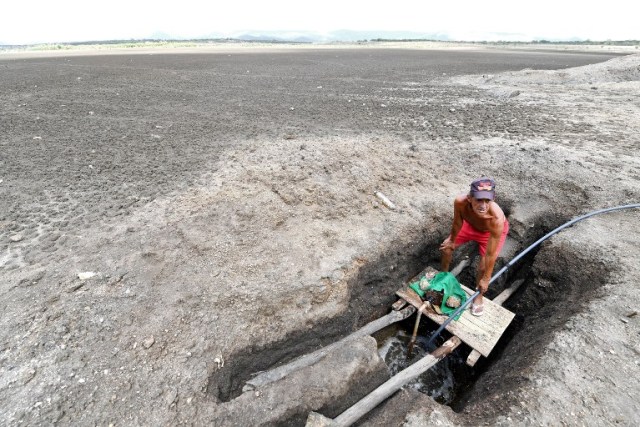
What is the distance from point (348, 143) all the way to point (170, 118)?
225 inches

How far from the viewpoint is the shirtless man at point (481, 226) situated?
152 inches

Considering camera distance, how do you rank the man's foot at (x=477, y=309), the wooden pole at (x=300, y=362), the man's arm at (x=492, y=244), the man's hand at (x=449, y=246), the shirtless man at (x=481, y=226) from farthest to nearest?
the man's hand at (x=449, y=246) < the man's foot at (x=477, y=309) < the man's arm at (x=492, y=244) < the shirtless man at (x=481, y=226) < the wooden pole at (x=300, y=362)

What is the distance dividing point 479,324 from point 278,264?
2736 mm

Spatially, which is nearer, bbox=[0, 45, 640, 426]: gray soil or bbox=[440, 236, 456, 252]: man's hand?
bbox=[0, 45, 640, 426]: gray soil

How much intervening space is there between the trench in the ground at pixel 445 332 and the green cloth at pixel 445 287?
50 centimetres

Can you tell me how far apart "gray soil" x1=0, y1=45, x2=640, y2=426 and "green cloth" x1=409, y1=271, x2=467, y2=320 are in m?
0.50

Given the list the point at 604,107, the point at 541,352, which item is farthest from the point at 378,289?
the point at 604,107

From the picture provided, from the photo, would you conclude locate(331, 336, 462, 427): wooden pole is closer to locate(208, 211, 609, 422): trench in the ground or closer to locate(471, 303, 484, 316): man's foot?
locate(208, 211, 609, 422): trench in the ground

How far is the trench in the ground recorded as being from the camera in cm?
375

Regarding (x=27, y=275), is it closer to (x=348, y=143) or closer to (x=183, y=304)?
(x=183, y=304)

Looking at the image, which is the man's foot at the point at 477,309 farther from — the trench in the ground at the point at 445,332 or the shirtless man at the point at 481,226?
the trench in the ground at the point at 445,332

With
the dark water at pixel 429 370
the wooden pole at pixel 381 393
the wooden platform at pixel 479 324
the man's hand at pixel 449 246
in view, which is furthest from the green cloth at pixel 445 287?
the dark water at pixel 429 370

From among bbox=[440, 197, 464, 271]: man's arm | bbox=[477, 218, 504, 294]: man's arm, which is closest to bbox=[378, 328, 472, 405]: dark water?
bbox=[440, 197, 464, 271]: man's arm

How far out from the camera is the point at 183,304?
Answer: 12.4ft
